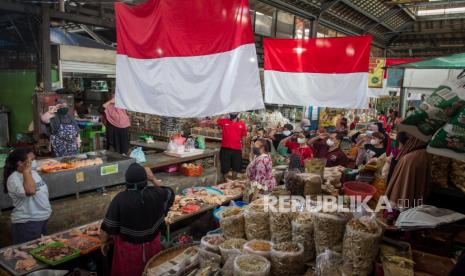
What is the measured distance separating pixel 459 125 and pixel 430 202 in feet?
5.73

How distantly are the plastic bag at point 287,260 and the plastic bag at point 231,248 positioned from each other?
35 centimetres

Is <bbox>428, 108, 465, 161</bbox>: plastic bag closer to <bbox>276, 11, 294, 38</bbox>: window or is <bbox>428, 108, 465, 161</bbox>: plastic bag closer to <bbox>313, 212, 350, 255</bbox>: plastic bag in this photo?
<bbox>313, 212, 350, 255</bbox>: plastic bag

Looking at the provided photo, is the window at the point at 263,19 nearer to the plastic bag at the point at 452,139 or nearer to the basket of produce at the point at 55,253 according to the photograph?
the basket of produce at the point at 55,253

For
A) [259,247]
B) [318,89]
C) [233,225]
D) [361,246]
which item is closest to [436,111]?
[361,246]

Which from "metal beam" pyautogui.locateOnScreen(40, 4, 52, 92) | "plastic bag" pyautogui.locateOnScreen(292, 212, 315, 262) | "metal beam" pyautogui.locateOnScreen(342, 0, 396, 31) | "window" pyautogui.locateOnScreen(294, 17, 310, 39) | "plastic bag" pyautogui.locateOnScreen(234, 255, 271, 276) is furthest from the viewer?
"window" pyautogui.locateOnScreen(294, 17, 310, 39)

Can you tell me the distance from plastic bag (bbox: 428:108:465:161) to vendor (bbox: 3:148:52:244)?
15.3ft

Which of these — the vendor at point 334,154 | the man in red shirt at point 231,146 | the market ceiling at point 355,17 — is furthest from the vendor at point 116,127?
the vendor at point 334,154

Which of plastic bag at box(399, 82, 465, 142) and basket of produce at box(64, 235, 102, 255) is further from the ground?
plastic bag at box(399, 82, 465, 142)

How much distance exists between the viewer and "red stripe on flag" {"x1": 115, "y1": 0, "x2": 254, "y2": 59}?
299 cm

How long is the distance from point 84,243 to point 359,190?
3571 mm

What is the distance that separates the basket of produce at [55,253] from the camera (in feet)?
12.4

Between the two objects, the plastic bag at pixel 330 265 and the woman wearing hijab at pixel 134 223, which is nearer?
the plastic bag at pixel 330 265

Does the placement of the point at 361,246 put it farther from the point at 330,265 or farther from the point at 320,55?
the point at 320,55

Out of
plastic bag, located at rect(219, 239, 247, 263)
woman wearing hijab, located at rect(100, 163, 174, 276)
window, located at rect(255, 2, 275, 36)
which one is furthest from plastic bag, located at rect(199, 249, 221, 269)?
window, located at rect(255, 2, 275, 36)
